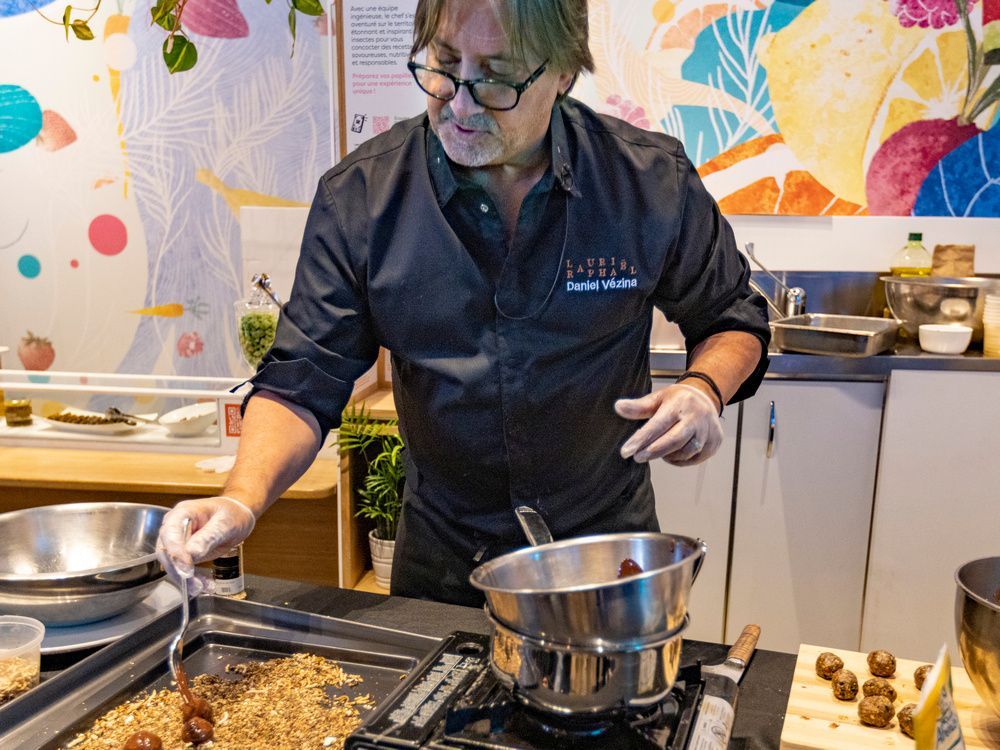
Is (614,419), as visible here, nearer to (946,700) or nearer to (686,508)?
(946,700)

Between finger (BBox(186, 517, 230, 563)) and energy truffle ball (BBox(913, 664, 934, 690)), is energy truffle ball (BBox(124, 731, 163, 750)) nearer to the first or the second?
finger (BBox(186, 517, 230, 563))

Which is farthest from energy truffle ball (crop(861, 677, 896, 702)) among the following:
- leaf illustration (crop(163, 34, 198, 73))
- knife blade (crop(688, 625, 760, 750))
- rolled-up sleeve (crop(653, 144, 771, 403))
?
leaf illustration (crop(163, 34, 198, 73))

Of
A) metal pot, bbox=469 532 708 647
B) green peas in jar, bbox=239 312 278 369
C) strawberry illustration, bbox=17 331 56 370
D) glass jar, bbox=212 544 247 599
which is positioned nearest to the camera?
metal pot, bbox=469 532 708 647

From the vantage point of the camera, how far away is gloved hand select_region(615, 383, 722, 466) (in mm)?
1335

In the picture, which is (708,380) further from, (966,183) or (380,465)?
(966,183)

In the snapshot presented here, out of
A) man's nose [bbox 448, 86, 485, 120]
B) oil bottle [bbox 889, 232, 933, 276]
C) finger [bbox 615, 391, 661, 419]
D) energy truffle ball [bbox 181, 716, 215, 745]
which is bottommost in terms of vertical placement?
energy truffle ball [bbox 181, 716, 215, 745]

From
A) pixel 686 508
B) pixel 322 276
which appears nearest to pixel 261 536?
pixel 686 508

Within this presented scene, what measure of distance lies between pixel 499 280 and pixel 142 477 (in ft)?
6.16

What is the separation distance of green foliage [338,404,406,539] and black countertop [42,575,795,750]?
1555 mm

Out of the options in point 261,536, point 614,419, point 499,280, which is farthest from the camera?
point 261,536

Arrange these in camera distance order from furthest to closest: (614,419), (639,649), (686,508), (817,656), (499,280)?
(686,508)
(614,419)
(499,280)
(817,656)
(639,649)

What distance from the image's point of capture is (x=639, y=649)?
92cm

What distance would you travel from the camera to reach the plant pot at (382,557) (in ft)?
10.7

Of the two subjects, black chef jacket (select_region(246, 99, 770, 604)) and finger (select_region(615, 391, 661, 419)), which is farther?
black chef jacket (select_region(246, 99, 770, 604))
